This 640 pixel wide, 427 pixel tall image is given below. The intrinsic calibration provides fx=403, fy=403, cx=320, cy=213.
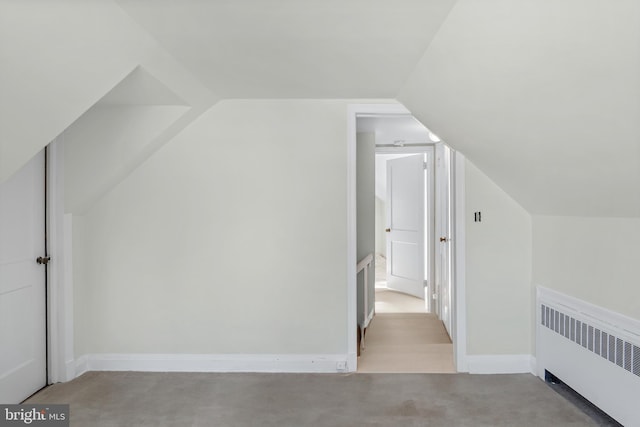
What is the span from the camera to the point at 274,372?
118 inches

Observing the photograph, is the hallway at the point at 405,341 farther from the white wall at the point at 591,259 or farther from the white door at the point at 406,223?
the white wall at the point at 591,259

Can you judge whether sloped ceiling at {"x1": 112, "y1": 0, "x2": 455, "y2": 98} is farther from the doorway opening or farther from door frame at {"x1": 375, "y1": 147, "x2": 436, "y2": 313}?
door frame at {"x1": 375, "y1": 147, "x2": 436, "y2": 313}

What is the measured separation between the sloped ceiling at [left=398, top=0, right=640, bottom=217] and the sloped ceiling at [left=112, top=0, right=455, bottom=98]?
174 millimetres

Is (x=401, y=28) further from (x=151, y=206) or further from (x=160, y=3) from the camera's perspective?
(x=151, y=206)

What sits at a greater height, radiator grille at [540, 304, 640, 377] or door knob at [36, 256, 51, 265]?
door knob at [36, 256, 51, 265]

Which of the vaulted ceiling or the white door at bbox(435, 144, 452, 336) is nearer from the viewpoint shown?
the vaulted ceiling

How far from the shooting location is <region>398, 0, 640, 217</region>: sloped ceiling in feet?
4.07

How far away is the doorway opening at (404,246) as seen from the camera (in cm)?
318

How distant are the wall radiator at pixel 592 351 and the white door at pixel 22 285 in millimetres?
3443

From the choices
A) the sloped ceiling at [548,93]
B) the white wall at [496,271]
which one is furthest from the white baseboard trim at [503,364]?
the sloped ceiling at [548,93]

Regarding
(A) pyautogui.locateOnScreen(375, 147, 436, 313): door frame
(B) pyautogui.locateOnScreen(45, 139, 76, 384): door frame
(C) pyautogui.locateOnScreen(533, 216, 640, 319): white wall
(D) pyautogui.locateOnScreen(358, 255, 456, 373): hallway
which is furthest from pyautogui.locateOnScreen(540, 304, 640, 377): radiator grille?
(B) pyautogui.locateOnScreen(45, 139, 76, 384): door frame

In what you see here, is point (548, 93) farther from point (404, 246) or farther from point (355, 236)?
point (404, 246)

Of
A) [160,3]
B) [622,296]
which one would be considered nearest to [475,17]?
[160,3]

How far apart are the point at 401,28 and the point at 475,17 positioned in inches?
14.8
